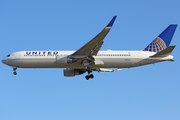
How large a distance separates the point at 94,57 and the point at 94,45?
3.80 metres

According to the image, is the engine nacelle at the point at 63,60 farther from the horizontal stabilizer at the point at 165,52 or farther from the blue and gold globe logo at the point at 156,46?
the horizontal stabilizer at the point at 165,52

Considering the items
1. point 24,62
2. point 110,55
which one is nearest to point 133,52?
point 110,55

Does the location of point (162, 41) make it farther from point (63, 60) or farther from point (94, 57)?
point (63, 60)

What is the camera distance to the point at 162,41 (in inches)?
1570

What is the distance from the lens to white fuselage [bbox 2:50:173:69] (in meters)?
37.3

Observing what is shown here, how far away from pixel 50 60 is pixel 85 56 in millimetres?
4926

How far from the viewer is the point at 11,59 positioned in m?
39.6

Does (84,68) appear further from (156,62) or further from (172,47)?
(172,47)

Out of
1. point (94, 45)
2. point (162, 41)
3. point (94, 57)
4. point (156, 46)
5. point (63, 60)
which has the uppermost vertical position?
point (162, 41)

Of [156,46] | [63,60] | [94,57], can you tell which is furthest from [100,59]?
[156,46]

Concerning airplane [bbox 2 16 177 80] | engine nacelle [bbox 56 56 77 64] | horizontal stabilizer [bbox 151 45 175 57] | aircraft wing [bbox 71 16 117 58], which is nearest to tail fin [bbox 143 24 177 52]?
airplane [bbox 2 16 177 80]

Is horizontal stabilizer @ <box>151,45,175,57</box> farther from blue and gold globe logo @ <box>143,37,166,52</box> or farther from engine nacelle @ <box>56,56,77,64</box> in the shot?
engine nacelle @ <box>56,56,77,64</box>

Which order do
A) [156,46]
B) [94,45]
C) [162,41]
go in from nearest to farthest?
[94,45] → [156,46] → [162,41]

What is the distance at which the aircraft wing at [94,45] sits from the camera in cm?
3085
